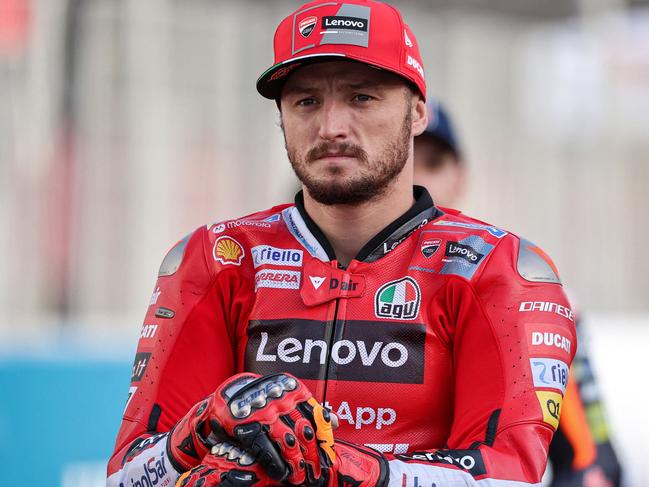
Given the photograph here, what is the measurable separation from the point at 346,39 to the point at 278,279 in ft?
1.96

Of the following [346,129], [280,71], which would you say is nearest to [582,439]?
[346,129]

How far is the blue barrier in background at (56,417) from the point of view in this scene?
5.99 metres

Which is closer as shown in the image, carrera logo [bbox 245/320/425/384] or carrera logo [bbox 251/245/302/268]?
carrera logo [bbox 245/320/425/384]

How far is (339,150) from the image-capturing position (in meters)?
2.63

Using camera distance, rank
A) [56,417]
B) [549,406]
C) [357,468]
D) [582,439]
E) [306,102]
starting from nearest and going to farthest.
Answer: [357,468]
[549,406]
[306,102]
[582,439]
[56,417]

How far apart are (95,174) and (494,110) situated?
4057mm

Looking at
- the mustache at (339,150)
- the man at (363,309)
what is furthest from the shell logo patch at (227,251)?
the mustache at (339,150)

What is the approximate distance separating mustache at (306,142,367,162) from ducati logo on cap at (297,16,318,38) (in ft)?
0.89

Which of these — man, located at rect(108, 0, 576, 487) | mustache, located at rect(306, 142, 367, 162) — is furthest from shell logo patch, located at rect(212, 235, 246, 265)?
mustache, located at rect(306, 142, 367, 162)

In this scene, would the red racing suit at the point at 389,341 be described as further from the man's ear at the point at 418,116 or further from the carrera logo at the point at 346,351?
the man's ear at the point at 418,116

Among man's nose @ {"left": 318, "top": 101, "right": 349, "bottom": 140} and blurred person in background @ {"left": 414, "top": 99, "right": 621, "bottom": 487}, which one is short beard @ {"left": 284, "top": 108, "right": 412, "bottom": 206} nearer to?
man's nose @ {"left": 318, "top": 101, "right": 349, "bottom": 140}

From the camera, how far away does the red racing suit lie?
2480 millimetres

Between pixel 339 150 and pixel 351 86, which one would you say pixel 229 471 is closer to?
pixel 339 150

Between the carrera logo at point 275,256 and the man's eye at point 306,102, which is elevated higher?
the man's eye at point 306,102
